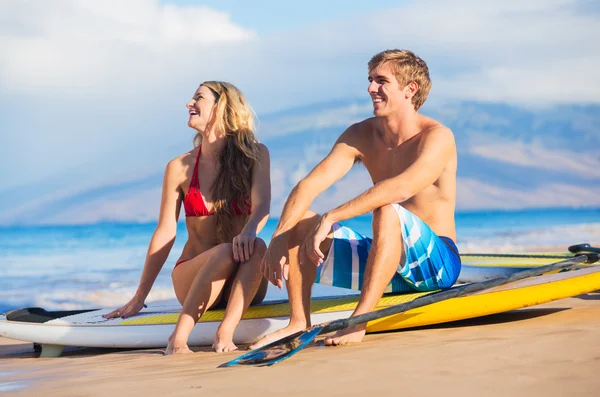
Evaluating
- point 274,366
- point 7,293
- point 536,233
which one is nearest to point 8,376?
point 274,366

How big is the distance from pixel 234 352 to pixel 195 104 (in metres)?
1.42

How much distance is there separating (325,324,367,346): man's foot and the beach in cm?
7

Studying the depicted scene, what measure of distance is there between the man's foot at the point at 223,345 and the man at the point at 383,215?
0.23 metres

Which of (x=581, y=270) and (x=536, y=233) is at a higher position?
(x=536, y=233)

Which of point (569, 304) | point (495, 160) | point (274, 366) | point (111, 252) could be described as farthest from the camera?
point (495, 160)

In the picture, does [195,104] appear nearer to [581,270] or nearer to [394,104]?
[394,104]

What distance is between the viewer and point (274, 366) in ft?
10.1

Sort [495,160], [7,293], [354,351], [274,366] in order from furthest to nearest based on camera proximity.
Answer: [495,160], [7,293], [354,351], [274,366]

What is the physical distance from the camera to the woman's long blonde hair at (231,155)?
14.1ft

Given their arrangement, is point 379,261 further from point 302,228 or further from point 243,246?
point 243,246

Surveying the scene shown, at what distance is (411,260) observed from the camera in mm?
3758

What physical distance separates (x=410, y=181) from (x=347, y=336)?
30.4 inches

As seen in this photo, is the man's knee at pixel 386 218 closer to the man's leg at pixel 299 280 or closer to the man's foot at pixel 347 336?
the man's leg at pixel 299 280

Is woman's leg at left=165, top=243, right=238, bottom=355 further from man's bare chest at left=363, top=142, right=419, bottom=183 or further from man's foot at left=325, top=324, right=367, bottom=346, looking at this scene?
man's bare chest at left=363, top=142, right=419, bottom=183
